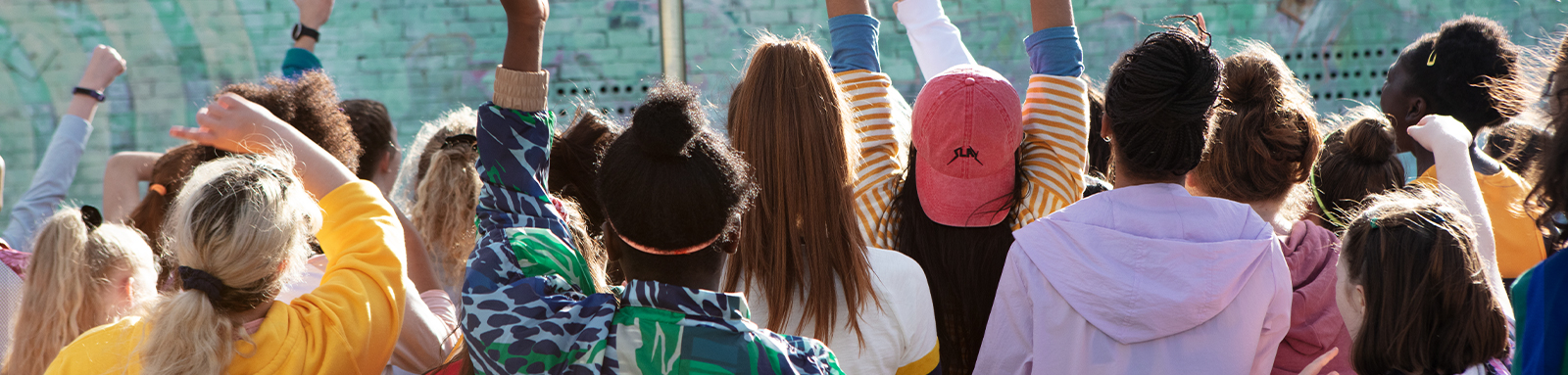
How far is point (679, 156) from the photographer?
1.05 m

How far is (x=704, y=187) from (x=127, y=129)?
22.5 ft

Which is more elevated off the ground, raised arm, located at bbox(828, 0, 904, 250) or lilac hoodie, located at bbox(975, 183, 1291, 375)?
raised arm, located at bbox(828, 0, 904, 250)

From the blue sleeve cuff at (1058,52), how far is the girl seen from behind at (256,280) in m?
1.24

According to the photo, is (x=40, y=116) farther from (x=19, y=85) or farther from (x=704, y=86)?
(x=704, y=86)

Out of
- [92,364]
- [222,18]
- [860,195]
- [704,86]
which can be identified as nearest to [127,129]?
[222,18]

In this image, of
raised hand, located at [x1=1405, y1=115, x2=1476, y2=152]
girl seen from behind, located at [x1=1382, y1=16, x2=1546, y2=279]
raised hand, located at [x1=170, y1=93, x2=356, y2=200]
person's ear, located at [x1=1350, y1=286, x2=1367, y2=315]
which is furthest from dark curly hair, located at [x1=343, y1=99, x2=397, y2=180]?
girl seen from behind, located at [x1=1382, y1=16, x2=1546, y2=279]

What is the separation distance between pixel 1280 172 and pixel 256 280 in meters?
1.85

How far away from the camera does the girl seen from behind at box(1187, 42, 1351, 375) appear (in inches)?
67.4

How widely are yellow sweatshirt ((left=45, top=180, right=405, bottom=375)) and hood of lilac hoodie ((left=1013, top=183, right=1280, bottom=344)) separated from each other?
108cm

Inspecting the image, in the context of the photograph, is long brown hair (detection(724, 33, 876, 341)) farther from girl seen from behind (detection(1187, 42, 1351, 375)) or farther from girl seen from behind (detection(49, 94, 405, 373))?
girl seen from behind (detection(1187, 42, 1351, 375))

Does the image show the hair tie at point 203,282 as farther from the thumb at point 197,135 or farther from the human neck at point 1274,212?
the human neck at point 1274,212

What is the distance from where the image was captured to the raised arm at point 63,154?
9.30 ft

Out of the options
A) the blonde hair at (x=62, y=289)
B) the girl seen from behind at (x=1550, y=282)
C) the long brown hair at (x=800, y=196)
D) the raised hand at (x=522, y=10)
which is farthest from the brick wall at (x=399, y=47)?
the girl seen from behind at (x=1550, y=282)

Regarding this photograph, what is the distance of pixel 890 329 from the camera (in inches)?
57.1
